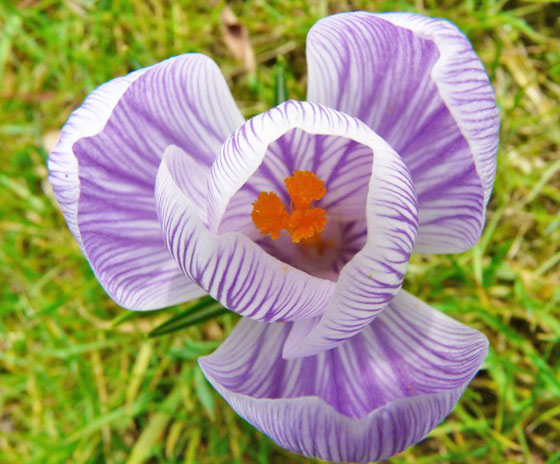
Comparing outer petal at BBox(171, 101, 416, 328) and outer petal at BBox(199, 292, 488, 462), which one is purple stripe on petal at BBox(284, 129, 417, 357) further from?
outer petal at BBox(199, 292, 488, 462)

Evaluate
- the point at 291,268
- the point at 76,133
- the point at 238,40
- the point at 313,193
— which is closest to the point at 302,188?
the point at 313,193

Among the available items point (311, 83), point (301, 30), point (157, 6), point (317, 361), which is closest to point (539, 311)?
point (317, 361)

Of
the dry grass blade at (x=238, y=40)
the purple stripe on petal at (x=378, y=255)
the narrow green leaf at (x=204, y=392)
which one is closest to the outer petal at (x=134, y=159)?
the purple stripe on petal at (x=378, y=255)

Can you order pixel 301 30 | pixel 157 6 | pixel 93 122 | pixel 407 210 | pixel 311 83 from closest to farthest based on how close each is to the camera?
pixel 407 210 < pixel 93 122 < pixel 311 83 < pixel 301 30 < pixel 157 6

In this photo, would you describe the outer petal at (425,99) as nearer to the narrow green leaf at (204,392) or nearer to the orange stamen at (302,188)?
the orange stamen at (302,188)

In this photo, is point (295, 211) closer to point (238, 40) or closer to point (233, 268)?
point (233, 268)

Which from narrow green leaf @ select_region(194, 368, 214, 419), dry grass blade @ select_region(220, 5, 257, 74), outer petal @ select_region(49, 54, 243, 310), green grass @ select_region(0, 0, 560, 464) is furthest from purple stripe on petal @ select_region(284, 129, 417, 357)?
dry grass blade @ select_region(220, 5, 257, 74)

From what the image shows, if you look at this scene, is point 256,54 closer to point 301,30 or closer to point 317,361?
point 301,30
